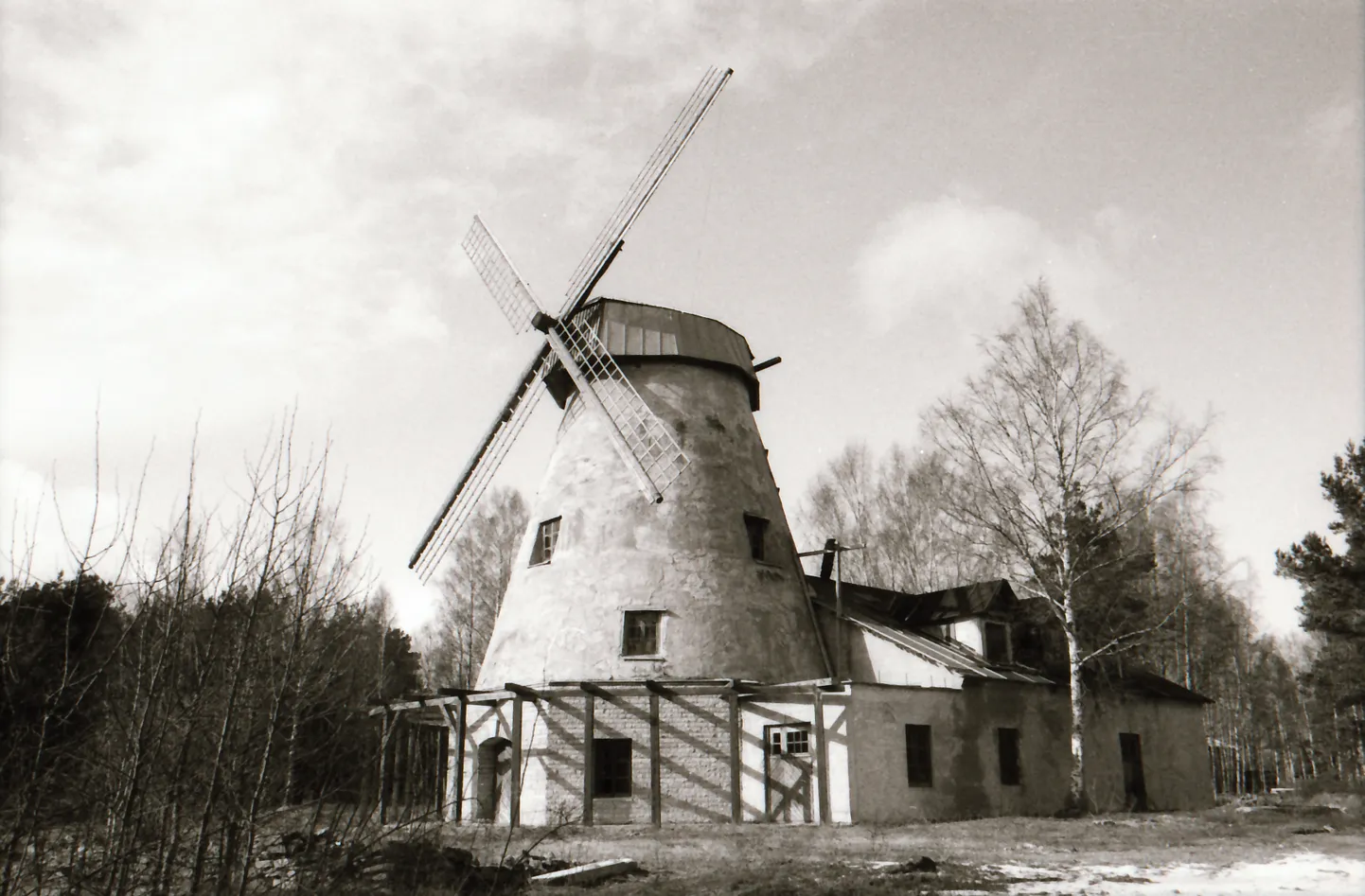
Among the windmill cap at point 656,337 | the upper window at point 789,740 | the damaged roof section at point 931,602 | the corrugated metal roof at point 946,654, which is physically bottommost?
the upper window at point 789,740

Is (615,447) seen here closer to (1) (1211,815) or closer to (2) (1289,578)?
(1) (1211,815)

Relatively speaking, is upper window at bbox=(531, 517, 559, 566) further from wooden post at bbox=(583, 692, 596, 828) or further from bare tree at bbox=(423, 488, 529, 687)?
bare tree at bbox=(423, 488, 529, 687)

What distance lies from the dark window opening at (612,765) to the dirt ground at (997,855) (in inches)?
41.6

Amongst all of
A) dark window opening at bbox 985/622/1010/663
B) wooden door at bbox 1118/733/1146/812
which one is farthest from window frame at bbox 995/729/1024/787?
wooden door at bbox 1118/733/1146/812

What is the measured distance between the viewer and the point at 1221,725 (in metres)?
35.0

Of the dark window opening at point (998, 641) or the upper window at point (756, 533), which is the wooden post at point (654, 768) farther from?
the dark window opening at point (998, 641)

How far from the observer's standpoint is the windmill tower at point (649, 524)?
17281 mm

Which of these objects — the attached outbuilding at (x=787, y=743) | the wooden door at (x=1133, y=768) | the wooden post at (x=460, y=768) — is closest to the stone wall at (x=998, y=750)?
the attached outbuilding at (x=787, y=743)

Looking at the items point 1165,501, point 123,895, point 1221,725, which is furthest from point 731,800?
point 1221,725

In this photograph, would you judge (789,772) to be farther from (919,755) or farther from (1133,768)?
(1133,768)

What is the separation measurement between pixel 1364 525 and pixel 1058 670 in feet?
29.1

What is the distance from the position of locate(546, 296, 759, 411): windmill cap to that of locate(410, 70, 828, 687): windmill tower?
0.10ft

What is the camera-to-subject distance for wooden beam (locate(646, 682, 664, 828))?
52.4 ft

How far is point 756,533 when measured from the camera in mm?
18844
